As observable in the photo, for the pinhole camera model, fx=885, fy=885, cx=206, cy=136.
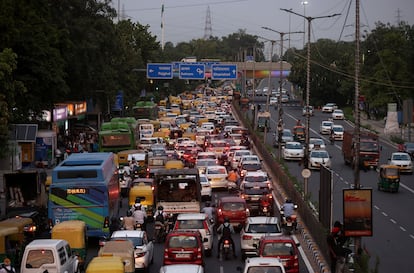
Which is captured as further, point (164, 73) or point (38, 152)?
point (164, 73)

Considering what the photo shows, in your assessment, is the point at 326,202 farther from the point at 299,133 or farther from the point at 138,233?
the point at 299,133

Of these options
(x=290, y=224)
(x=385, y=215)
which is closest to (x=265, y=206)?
(x=290, y=224)

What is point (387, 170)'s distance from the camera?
151 ft

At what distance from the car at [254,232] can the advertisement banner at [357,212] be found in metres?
2.10

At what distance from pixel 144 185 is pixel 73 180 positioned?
773 centimetres

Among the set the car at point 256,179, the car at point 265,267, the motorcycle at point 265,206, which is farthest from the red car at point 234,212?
the car at point 265,267

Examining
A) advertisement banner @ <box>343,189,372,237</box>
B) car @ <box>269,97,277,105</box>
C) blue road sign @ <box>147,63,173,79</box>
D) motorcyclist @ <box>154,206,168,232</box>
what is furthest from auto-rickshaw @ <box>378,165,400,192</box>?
car @ <box>269,97,277,105</box>

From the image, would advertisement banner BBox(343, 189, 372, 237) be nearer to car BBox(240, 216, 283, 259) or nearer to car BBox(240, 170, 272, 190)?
car BBox(240, 216, 283, 259)

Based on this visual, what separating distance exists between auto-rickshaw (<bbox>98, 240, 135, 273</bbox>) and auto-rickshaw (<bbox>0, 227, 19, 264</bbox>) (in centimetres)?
400

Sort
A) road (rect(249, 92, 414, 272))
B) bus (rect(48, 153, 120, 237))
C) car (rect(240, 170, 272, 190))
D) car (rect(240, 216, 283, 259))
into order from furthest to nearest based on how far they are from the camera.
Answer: car (rect(240, 170, 272, 190))
bus (rect(48, 153, 120, 237))
road (rect(249, 92, 414, 272))
car (rect(240, 216, 283, 259))

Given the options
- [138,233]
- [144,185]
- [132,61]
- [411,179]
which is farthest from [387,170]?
[132,61]

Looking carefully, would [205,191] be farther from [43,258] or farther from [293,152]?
[293,152]

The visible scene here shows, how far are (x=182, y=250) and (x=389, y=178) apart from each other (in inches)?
947

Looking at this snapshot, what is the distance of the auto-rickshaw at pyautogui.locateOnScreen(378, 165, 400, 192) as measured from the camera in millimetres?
46000
